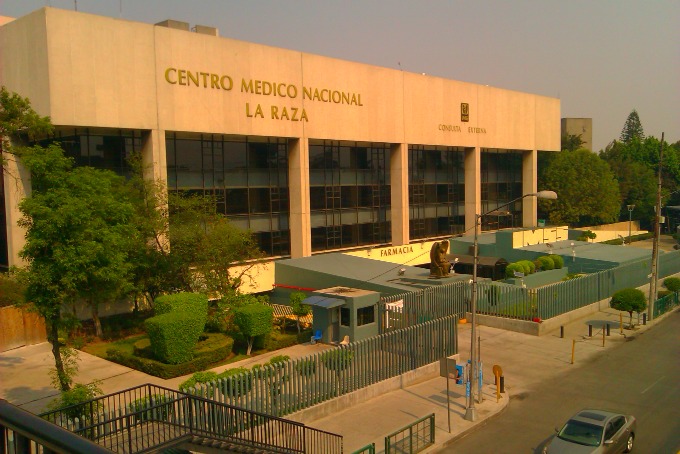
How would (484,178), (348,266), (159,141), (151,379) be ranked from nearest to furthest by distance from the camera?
1. (151,379)
2. (159,141)
3. (348,266)
4. (484,178)

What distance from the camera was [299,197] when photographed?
42562mm

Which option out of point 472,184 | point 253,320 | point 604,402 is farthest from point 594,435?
point 472,184

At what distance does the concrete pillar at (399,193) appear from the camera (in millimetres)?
50312

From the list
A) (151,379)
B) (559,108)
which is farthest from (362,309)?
(559,108)

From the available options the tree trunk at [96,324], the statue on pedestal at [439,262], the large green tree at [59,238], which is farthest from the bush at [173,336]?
the statue on pedestal at [439,262]

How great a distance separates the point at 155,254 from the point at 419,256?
2715 cm

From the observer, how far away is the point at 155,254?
31.2 m

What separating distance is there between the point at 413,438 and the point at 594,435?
5.17m

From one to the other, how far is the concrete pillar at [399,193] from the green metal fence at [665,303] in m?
20.1

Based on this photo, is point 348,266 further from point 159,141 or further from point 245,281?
point 159,141

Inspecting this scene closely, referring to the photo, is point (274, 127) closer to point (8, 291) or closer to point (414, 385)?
point (8, 291)

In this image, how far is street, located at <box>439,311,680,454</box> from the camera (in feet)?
61.7

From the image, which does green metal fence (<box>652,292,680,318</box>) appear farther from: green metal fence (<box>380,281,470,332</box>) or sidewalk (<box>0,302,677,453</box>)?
Result: green metal fence (<box>380,281,470,332</box>)

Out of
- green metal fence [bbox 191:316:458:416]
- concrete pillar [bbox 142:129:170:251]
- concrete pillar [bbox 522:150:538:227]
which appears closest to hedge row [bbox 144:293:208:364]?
green metal fence [bbox 191:316:458:416]
